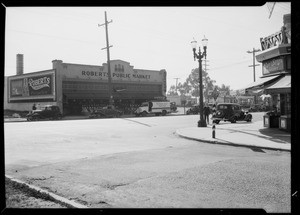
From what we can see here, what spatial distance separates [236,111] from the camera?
24.9 metres

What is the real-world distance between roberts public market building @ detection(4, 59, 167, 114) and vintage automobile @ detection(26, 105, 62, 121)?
27.8 feet

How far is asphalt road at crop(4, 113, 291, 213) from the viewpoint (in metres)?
4.80

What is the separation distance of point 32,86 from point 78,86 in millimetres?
7913

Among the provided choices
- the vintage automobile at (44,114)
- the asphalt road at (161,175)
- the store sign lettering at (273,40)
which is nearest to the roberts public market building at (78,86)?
the vintage automobile at (44,114)

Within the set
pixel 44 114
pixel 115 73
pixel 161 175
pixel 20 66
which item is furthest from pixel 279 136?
pixel 20 66

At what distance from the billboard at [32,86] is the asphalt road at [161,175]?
1348 inches

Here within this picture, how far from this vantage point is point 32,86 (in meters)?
45.4

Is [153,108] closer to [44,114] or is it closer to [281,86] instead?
[44,114]

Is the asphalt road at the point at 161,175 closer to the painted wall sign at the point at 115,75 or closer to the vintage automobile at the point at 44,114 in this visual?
the vintage automobile at the point at 44,114

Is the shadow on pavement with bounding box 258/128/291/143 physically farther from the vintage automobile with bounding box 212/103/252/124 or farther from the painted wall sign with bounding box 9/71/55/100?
the painted wall sign with bounding box 9/71/55/100

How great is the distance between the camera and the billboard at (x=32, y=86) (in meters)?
42.7

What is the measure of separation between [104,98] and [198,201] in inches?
1653
